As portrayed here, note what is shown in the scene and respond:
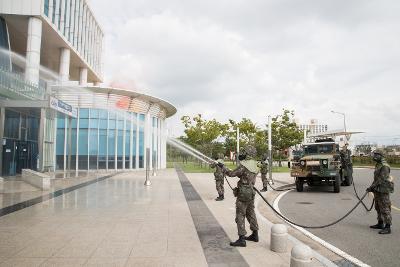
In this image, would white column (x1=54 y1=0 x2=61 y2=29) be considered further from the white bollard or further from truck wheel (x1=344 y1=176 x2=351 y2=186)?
the white bollard

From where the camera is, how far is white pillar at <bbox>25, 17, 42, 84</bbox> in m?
26.1

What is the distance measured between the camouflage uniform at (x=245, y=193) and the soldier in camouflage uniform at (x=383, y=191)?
3378 mm

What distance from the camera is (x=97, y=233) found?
7352 millimetres

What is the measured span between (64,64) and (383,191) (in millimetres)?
31821

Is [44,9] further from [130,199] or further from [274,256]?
[274,256]

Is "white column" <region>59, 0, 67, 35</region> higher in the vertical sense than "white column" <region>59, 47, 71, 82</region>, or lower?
higher

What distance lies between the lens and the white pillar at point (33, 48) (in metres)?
26.1

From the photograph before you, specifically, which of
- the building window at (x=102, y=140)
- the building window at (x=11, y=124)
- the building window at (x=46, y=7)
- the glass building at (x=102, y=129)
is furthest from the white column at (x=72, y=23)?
the building window at (x=11, y=124)

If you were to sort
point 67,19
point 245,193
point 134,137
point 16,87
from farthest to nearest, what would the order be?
point 134,137 → point 67,19 → point 16,87 → point 245,193

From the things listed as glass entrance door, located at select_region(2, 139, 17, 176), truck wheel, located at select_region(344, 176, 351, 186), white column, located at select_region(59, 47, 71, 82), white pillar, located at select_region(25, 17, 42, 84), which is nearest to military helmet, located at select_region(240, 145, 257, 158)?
truck wheel, located at select_region(344, 176, 351, 186)

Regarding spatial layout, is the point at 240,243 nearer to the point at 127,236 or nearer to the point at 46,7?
the point at 127,236

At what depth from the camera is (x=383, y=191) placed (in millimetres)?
7840

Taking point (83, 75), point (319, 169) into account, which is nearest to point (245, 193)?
point (319, 169)

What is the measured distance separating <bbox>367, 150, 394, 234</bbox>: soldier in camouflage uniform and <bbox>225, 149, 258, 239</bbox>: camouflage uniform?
338cm
